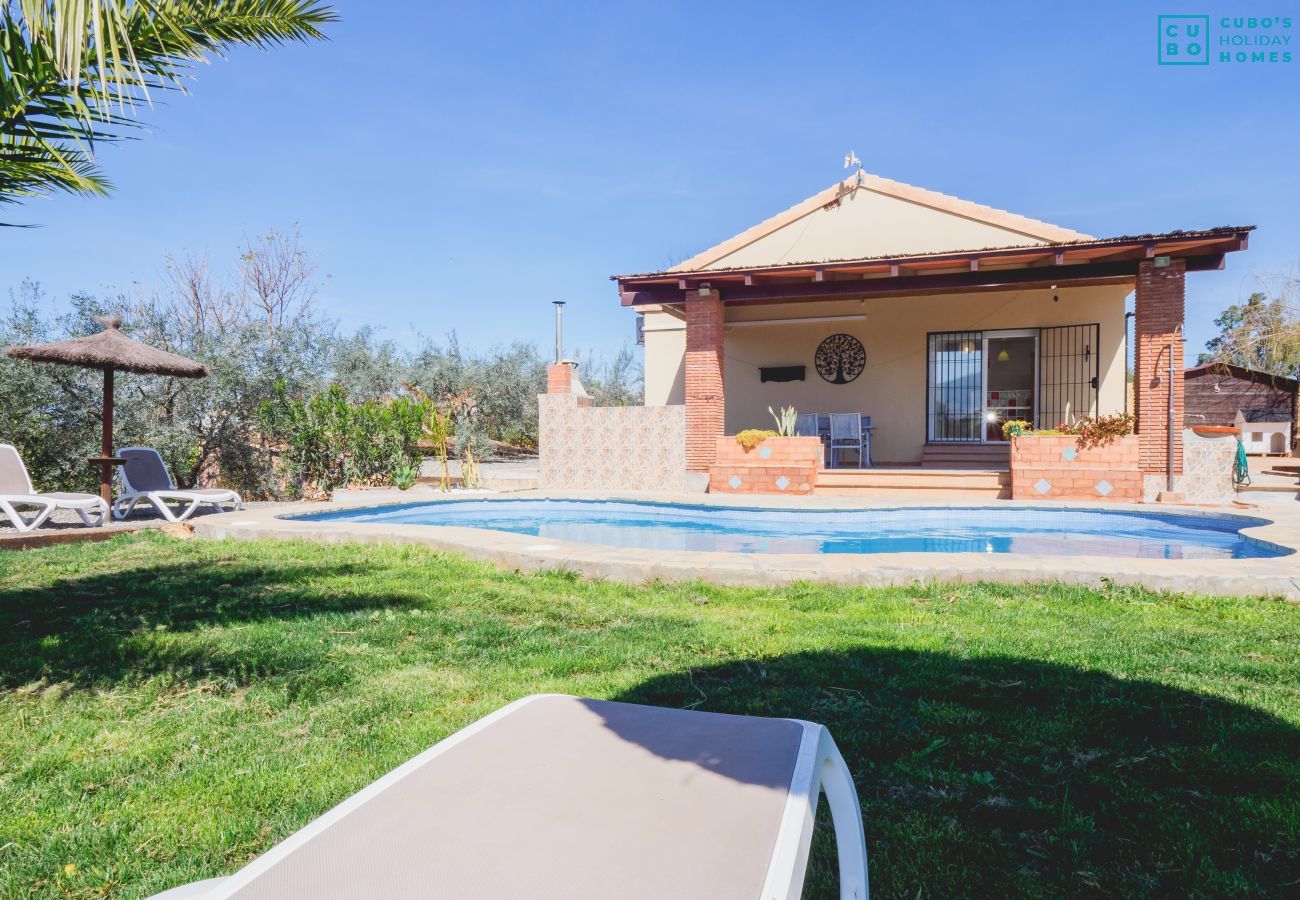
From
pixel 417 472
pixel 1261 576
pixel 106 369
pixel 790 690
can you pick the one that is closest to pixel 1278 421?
pixel 1261 576

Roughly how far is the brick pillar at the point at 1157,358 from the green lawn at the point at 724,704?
7.06m

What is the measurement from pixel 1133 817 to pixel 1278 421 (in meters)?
28.7

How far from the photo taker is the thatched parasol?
8711 millimetres

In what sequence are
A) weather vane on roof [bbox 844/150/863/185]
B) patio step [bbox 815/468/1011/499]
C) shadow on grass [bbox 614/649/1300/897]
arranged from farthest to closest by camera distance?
weather vane on roof [bbox 844/150/863/185] < patio step [bbox 815/468/1011/499] < shadow on grass [bbox 614/649/1300/897]

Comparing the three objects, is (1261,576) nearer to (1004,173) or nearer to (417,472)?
(417,472)

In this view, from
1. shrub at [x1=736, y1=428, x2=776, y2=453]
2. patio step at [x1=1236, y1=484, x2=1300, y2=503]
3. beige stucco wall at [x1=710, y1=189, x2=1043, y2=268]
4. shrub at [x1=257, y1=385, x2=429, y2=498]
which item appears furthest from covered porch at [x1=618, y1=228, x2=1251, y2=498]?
shrub at [x1=257, y1=385, x2=429, y2=498]

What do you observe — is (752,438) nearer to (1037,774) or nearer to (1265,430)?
(1037,774)

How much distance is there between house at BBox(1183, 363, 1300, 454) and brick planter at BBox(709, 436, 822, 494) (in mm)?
18169

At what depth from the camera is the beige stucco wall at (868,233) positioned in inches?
564

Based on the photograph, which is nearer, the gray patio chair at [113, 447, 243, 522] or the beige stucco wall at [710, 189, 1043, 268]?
the gray patio chair at [113, 447, 243, 522]

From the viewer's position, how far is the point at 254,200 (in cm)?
2238

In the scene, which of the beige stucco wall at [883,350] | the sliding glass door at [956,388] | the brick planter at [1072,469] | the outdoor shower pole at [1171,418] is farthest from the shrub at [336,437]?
the outdoor shower pole at [1171,418]

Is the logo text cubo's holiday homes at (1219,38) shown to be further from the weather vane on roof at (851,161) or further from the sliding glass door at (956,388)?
the sliding glass door at (956,388)

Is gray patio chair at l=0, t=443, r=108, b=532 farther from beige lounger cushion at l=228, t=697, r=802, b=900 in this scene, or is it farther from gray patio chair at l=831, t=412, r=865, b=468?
gray patio chair at l=831, t=412, r=865, b=468
